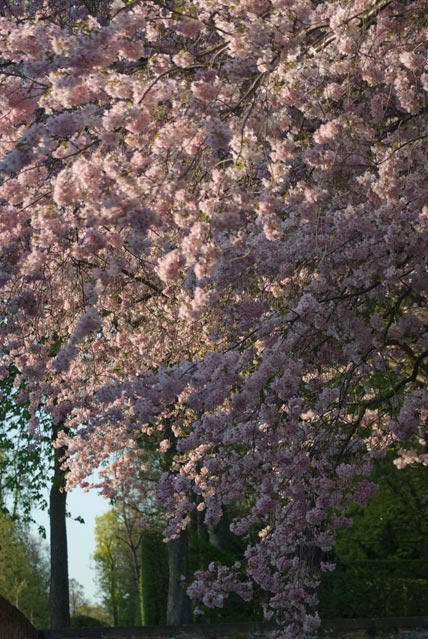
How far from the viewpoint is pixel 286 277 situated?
364 inches

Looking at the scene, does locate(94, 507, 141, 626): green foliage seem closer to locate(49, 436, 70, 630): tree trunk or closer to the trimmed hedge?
locate(49, 436, 70, 630): tree trunk

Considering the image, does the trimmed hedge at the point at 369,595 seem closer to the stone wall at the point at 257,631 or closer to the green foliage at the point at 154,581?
the green foliage at the point at 154,581

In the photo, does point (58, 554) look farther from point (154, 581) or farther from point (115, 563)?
point (115, 563)

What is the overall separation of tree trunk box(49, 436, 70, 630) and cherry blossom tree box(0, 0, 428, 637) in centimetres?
1031

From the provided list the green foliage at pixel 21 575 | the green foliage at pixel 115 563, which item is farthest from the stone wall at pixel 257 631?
the green foliage at pixel 115 563

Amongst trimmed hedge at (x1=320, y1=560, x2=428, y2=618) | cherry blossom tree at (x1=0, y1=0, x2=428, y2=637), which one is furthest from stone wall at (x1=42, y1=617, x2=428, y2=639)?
trimmed hedge at (x1=320, y1=560, x2=428, y2=618)

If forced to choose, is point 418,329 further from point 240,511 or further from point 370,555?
point 370,555

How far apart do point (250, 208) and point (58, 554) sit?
50.0 ft

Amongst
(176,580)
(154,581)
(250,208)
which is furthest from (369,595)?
(250,208)

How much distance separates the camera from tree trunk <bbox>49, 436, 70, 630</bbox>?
70.0 ft

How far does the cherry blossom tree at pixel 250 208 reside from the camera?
6887mm

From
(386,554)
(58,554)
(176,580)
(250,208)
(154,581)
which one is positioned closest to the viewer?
(250,208)

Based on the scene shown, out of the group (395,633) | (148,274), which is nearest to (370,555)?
(395,633)

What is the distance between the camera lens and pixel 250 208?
8.63 m
